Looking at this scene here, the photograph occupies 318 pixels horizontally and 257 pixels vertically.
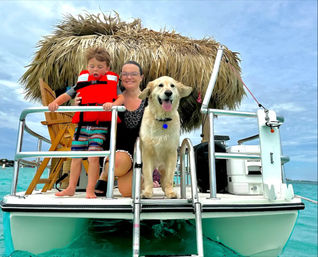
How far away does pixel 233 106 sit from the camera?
6258 millimetres

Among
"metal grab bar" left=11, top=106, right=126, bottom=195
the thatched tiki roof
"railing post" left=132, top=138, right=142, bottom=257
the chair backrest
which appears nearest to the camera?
"railing post" left=132, top=138, right=142, bottom=257

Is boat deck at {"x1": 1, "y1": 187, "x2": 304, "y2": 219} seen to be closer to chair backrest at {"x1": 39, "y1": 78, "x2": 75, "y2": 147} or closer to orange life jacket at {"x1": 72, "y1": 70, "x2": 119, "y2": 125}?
orange life jacket at {"x1": 72, "y1": 70, "x2": 119, "y2": 125}

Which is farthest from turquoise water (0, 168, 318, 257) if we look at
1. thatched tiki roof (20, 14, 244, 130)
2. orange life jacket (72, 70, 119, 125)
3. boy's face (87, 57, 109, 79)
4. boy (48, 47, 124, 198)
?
thatched tiki roof (20, 14, 244, 130)

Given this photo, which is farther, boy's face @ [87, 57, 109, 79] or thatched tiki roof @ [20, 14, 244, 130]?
thatched tiki roof @ [20, 14, 244, 130]

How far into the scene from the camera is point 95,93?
2.38 metres

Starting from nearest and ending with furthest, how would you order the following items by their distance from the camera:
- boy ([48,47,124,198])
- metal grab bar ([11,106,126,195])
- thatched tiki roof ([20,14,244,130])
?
metal grab bar ([11,106,126,195]) → boy ([48,47,124,198]) → thatched tiki roof ([20,14,244,130])

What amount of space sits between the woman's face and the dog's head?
2.12 feet

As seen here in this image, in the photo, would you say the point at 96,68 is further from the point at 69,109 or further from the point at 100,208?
the point at 100,208

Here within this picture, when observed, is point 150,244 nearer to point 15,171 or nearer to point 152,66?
point 15,171

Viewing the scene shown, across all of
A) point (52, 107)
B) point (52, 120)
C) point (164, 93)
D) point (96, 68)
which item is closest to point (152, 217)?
point (164, 93)

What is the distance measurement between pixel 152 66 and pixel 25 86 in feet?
9.29

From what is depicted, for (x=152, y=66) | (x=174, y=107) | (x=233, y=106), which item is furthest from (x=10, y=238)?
(x=233, y=106)

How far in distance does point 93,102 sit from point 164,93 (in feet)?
2.40

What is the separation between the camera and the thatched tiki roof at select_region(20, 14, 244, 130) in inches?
190
